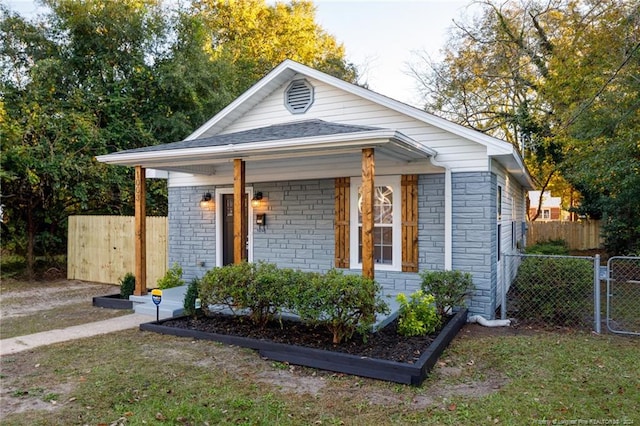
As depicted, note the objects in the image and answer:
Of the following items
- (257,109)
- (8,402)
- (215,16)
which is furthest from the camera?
(215,16)

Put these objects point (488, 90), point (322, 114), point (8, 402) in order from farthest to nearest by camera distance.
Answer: point (488, 90)
point (322, 114)
point (8, 402)

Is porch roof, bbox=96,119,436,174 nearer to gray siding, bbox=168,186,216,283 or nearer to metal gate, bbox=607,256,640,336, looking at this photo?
gray siding, bbox=168,186,216,283

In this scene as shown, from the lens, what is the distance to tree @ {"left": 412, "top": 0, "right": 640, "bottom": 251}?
9.42 meters

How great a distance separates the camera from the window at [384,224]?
719 centimetres

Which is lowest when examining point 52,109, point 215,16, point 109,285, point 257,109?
point 109,285

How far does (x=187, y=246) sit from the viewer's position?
363 inches

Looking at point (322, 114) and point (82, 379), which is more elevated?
point (322, 114)

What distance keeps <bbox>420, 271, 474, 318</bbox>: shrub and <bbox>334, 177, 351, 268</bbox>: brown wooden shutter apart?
63.6 inches

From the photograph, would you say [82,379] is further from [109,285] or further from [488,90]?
[488,90]

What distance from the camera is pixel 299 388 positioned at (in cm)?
408

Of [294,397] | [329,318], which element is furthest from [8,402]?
[329,318]

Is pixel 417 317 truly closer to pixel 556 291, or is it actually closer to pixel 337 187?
pixel 556 291

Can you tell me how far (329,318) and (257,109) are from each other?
16.8 ft

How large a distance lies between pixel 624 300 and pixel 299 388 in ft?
25.0
